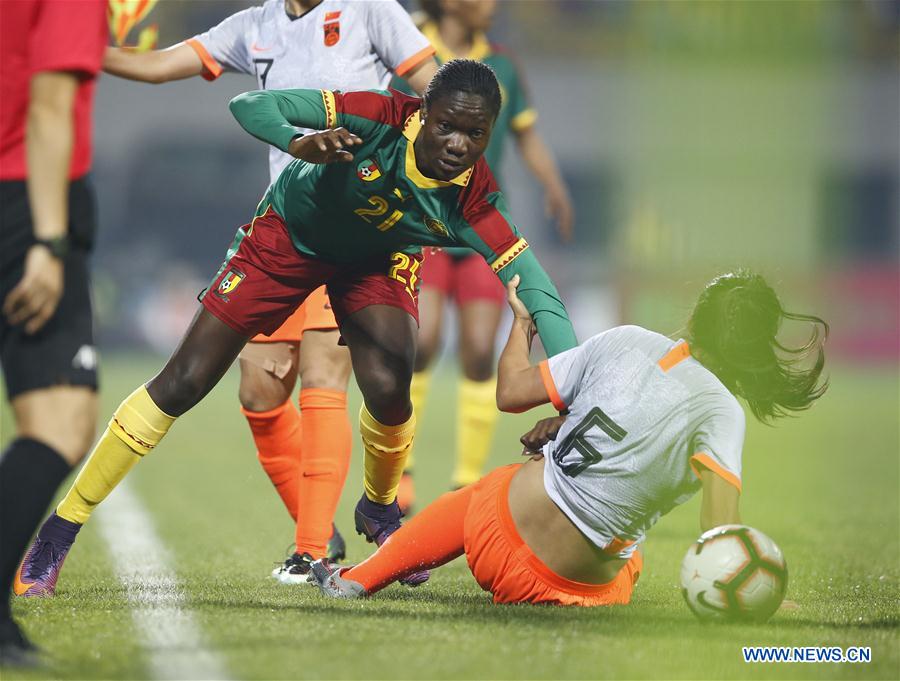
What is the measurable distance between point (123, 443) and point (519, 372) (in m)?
1.26

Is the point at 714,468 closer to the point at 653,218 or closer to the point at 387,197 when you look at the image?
the point at 387,197

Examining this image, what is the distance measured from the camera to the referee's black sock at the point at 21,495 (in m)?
3.12

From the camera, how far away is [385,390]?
4309 mm

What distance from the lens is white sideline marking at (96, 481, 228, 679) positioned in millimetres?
3160

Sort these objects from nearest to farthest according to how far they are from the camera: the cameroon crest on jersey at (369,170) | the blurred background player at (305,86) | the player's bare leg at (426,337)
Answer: the cameroon crest on jersey at (369,170), the blurred background player at (305,86), the player's bare leg at (426,337)

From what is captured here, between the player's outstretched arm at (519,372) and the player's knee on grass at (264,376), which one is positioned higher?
the player's outstretched arm at (519,372)

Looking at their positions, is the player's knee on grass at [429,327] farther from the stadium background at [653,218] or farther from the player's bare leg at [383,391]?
the player's bare leg at [383,391]

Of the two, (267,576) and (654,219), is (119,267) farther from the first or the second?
(267,576)

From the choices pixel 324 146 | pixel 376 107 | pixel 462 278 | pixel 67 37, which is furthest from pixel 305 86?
pixel 462 278

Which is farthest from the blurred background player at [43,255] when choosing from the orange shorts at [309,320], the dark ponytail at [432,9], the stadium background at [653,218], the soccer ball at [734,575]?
the dark ponytail at [432,9]

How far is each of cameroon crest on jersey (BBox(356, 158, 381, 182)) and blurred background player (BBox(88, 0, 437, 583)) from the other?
0.76 metres

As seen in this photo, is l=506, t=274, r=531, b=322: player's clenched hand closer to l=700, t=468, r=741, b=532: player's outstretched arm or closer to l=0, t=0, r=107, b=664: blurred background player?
l=700, t=468, r=741, b=532: player's outstretched arm

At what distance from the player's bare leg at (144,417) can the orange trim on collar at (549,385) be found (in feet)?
3.34

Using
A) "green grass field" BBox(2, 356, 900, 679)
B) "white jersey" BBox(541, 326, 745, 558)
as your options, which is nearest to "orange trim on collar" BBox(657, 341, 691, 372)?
"white jersey" BBox(541, 326, 745, 558)
